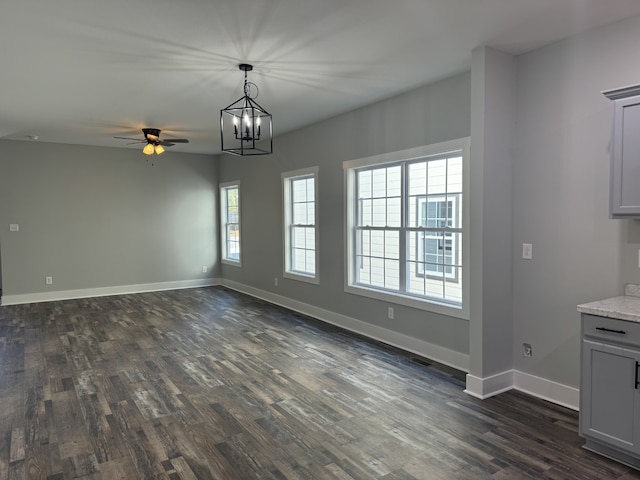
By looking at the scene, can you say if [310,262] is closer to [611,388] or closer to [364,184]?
[364,184]

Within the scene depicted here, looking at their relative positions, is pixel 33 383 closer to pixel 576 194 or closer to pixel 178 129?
pixel 178 129

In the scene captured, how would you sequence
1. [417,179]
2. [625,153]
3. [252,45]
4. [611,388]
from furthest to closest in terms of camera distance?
[417,179], [252,45], [625,153], [611,388]

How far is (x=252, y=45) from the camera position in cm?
319

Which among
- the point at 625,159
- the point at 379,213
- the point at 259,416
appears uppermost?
the point at 625,159

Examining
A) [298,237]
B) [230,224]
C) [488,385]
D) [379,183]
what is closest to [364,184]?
[379,183]

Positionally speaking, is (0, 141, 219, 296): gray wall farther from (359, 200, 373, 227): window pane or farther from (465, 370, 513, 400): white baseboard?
(465, 370, 513, 400): white baseboard

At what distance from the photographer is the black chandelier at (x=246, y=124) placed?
138 inches

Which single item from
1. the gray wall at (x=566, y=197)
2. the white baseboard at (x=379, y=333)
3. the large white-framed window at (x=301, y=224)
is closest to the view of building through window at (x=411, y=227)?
the white baseboard at (x=379, y=333)

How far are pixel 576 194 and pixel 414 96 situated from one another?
6.15 ft

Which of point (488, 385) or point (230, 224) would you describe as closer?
point (488, 385)

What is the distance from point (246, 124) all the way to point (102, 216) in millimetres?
5554

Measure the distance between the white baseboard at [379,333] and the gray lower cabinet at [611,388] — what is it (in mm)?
1377

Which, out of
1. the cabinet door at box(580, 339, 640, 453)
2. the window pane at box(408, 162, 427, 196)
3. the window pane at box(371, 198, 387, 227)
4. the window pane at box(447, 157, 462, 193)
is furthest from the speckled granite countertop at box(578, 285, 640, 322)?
the window pane at box(371, 198, 387, 227)

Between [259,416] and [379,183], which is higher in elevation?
[379,183]
